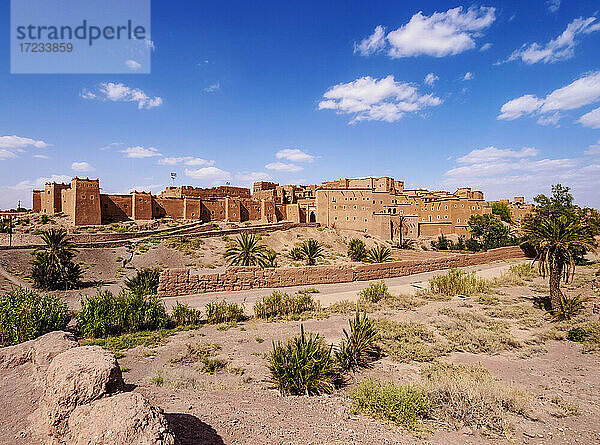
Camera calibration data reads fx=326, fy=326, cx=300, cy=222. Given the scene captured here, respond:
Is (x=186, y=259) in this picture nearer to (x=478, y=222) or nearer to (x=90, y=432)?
(x=90, y=432)

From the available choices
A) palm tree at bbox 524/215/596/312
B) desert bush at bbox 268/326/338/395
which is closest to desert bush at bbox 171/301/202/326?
desert bush at bbox 268/326/338/395

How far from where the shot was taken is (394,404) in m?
5.37

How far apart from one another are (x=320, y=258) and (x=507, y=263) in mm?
16724

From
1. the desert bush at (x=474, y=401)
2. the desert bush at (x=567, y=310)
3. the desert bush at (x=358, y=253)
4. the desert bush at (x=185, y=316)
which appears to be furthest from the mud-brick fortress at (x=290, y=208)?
the desert bush at (x=474, y=401)

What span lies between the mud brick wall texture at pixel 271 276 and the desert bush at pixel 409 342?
23.6 ft

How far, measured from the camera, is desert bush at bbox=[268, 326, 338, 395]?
248 inches

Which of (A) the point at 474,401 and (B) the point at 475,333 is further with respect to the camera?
(B) the point at 475,333

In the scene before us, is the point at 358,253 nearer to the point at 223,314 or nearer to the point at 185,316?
the point at 223,314

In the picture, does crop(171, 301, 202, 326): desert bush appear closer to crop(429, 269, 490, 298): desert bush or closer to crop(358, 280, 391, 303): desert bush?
crop(358, 280, 391, 303): desert bush

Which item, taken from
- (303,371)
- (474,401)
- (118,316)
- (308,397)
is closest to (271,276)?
(118,316)

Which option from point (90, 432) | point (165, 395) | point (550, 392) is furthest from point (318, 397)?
point (550, 392)

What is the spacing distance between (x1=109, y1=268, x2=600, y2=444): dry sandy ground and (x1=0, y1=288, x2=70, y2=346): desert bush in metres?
2.57

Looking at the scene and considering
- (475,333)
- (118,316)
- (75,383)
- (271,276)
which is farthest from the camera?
(271,276)

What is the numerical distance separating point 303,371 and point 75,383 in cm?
412
